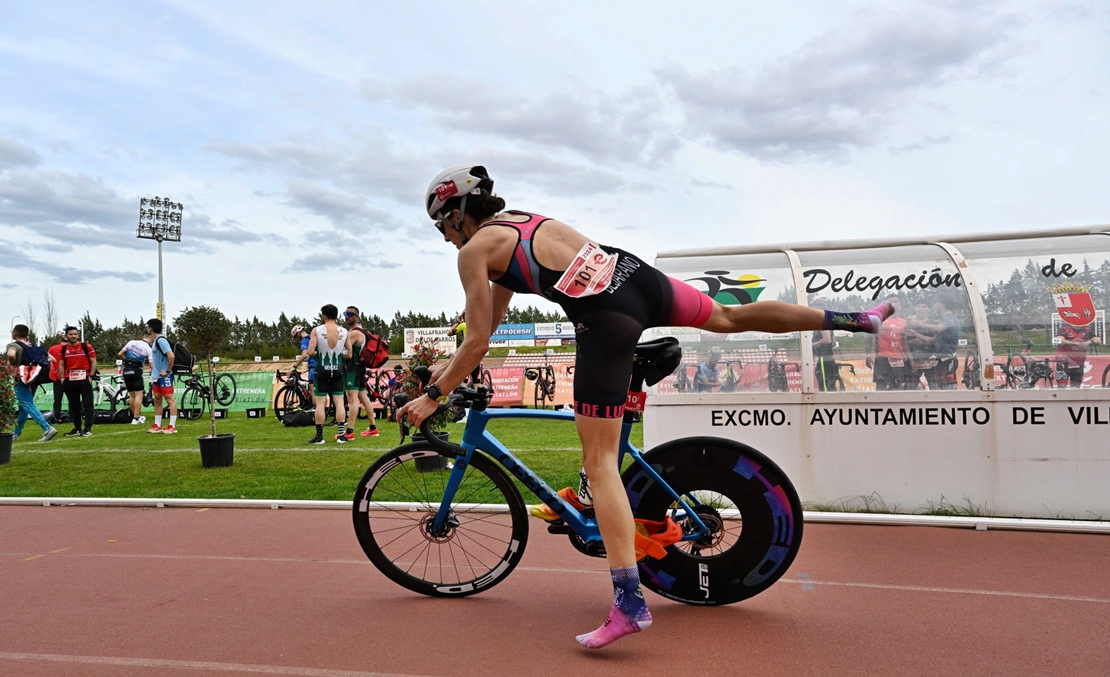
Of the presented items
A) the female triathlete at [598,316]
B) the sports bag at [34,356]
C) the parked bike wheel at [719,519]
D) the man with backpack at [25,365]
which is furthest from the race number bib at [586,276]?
the sports bag at [34,356]

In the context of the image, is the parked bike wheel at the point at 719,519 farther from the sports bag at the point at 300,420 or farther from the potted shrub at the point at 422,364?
the sports bag at the point at 300,420

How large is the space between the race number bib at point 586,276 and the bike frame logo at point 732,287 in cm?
354

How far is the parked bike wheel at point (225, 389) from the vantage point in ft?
63.8

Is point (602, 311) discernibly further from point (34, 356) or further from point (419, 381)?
point (34, 356)

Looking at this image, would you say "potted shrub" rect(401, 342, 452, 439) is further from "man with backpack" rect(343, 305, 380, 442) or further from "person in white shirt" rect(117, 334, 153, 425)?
"person in white shirt" rect(117, 334, 153, 425)

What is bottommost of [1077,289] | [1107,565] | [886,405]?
[1107,565]

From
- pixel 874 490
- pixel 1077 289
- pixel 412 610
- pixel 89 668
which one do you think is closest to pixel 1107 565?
pixel 874 490

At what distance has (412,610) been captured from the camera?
4.14 metres

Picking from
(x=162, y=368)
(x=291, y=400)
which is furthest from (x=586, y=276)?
(x=291, y=400)

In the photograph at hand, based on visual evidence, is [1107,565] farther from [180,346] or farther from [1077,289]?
[180,346]

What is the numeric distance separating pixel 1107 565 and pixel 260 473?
795 centimetres

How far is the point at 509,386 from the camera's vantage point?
19.8 metres

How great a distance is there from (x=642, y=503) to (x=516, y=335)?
158 feet

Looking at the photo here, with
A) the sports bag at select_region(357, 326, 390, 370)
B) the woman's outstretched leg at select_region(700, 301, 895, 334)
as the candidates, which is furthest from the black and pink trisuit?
the sports bag at select_region(357, 326, 390, 370)
